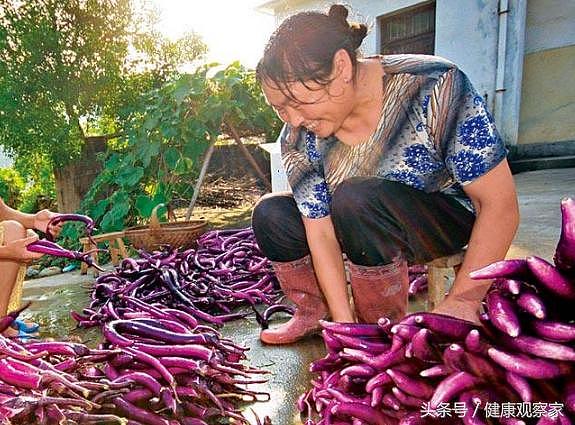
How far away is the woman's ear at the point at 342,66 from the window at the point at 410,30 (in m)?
7.55

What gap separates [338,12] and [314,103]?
1.26ft

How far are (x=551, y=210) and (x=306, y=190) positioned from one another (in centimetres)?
343

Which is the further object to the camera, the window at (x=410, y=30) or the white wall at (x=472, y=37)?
the window at (x=410, y=30)

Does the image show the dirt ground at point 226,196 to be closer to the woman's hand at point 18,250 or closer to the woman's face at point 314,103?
the woman's hand at point 18,250

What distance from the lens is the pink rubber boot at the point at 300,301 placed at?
7.88ft

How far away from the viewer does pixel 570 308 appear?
1157 millimetres

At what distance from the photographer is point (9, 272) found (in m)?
2.51

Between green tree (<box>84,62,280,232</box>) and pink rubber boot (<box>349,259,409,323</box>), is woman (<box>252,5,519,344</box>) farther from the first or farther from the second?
green tree (<box>84,62,280,232</box>)

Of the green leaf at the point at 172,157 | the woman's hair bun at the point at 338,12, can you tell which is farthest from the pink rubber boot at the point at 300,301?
the green leaf at the point at 172,157

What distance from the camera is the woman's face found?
167cm

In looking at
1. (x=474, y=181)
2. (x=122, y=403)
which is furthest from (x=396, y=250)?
(x=122, y=403)

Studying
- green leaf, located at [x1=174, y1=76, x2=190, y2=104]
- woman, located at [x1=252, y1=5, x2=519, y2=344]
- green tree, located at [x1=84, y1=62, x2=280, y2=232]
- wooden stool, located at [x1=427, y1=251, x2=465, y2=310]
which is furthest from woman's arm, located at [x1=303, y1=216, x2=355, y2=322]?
green leaf, located at [x1=174, y1=76, x2=190, y2=104]

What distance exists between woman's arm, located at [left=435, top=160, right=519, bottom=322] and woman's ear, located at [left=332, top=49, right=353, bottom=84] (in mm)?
587

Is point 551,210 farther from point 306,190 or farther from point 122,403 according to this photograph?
point 122,403
